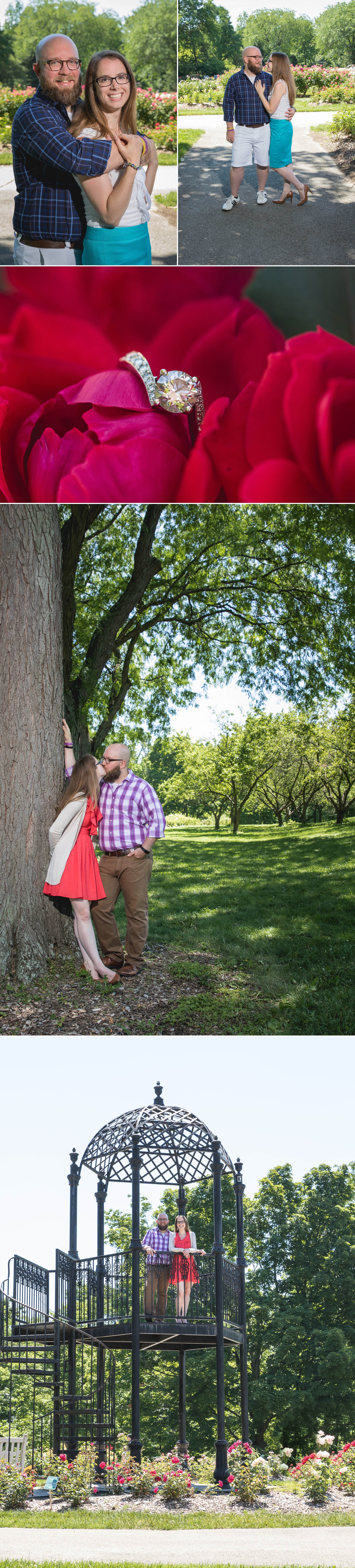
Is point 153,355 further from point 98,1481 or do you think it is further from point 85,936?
point 98,1481

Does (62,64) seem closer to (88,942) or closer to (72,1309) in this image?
(88,942)

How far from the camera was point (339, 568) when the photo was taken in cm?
586

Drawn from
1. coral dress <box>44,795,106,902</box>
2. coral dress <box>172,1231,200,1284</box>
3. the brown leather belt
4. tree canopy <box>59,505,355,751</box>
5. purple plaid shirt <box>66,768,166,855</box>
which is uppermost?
the brown leather belt

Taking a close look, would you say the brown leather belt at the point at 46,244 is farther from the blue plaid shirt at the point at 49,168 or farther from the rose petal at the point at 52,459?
the rose petal at the point at 52,459

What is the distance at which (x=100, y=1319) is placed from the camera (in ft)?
20.7

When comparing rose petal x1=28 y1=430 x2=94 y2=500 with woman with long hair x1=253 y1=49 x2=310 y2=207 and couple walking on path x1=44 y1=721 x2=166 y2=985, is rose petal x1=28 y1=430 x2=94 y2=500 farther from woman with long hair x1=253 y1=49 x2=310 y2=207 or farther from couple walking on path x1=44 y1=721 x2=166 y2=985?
woman with long hair x1=253 y1=49 x2=310 y2=207

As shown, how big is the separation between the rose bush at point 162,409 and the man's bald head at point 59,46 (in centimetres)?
99

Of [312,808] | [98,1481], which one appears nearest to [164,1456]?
[98,1481]

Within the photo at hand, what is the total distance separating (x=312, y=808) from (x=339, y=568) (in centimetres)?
143

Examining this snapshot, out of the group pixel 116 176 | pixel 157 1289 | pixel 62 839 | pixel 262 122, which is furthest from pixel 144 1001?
pixel 262 122

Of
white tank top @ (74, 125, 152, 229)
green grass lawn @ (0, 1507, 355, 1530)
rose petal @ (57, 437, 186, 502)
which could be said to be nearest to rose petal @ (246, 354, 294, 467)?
rose petal @ (57, 437, 186, 502)

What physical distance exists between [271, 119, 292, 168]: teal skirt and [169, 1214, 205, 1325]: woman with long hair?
640cm

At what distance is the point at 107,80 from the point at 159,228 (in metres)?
0.70

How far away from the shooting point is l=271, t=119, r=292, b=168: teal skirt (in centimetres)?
514
